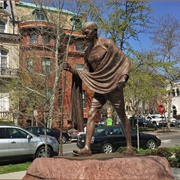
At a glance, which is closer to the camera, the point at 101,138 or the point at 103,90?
the point at 103,90

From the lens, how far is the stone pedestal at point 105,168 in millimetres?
5191

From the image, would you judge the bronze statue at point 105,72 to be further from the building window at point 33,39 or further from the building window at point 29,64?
the building window at point 33,39

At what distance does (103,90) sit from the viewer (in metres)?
6.40

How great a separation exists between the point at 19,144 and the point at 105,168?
7340 mm

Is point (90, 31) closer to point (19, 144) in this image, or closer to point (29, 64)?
point (19, 144)

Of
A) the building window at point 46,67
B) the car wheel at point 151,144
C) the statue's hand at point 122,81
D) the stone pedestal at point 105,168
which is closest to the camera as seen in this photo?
the stone pedestal at point 105,168

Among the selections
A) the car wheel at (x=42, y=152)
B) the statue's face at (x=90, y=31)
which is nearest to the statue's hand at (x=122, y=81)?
the statue's face at (x=90, y=31)

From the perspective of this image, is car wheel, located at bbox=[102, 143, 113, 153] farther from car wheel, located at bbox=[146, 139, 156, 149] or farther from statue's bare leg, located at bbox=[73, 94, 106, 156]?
statue's bare leg, located at bbox=[73, 94, 106, 156]

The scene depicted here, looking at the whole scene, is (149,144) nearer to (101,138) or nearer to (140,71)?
(101,138)

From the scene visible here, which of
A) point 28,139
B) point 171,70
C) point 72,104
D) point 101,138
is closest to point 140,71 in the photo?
point 171,70

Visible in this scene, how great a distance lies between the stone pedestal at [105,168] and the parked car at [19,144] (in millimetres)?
6279

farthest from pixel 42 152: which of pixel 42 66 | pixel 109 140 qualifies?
pixel 42 66

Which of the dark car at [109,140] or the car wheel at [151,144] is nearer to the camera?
the dark car at [109,140]

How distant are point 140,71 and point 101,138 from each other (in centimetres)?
1362
